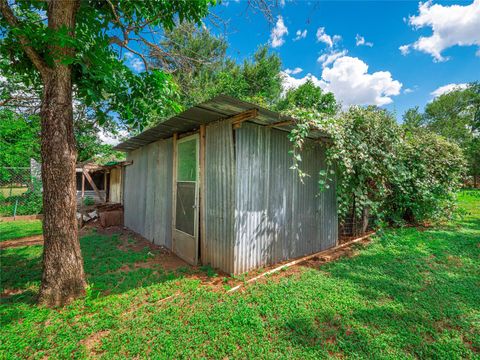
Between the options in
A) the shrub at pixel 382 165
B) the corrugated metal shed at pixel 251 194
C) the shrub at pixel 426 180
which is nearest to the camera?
the corrugated metal shed at pixel 251 194

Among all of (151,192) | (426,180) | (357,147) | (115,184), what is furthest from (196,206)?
(115,184)

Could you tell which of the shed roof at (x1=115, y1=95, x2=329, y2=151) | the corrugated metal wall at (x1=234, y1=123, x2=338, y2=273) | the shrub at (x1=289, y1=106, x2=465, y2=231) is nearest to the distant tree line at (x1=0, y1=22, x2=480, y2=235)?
the shrub at (x1=289, y1=106, x2=465, y2=231)

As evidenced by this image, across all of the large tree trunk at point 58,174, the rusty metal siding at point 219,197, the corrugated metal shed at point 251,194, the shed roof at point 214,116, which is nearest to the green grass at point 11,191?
the corrugated metal shed at point 251,194

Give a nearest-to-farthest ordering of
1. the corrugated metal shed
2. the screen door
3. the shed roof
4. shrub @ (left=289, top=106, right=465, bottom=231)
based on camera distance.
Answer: the shed roof < the corrugated metal shed < shrub @ (left=289, top=106, right=465, bottom=231) < the screen door

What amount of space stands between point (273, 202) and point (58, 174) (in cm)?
323

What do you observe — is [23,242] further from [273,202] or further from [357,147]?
[357,147]

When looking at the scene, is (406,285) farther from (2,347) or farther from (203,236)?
(2,347)

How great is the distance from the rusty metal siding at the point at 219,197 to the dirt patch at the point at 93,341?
1798mm

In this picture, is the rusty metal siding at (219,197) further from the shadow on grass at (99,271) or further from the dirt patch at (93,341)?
the dirt patch at (93,341)

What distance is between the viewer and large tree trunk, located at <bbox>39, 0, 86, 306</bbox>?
2613 millimetres

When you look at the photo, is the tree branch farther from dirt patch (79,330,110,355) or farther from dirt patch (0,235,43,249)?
dirt patch (0,235,43,249)

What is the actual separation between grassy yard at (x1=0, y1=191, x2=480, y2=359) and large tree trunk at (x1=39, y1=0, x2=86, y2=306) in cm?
34

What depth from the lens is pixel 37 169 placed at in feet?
31.3

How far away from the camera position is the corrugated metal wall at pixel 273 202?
3486 millimetres
